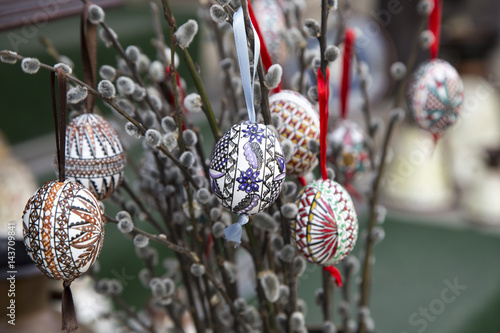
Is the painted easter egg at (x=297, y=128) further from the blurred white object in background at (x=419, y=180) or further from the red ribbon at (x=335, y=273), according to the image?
the blurred white object in background at (x=419, y=180)

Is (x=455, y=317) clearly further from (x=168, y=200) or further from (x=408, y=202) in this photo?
(x=168, y=200)

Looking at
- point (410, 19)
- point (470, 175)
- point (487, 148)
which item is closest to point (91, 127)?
point (487, 148)

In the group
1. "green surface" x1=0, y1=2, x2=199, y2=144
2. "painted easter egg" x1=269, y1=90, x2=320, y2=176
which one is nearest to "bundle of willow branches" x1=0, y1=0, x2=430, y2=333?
"painted easter egg" x1=269, y1=90, x2=320, y2=176

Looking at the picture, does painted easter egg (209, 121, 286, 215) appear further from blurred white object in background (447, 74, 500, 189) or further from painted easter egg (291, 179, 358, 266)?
blurred white object in background (447, 74, 500, 189)

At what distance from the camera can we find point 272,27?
1.97 feet

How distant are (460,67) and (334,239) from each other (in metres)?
1.40

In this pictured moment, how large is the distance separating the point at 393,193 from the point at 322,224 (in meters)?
0.99

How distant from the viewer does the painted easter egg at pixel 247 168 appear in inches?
12.5

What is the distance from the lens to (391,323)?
0.82 m

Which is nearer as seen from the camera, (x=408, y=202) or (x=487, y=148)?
(x=487, y=148)

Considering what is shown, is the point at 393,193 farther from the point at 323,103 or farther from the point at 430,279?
the point at 323,103

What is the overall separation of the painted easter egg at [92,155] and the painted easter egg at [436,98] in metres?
0.33

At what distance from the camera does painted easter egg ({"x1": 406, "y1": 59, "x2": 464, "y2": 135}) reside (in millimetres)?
537

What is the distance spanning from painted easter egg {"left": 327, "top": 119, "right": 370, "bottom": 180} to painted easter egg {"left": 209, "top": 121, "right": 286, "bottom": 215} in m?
0.22
